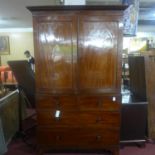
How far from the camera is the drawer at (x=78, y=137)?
287 cm

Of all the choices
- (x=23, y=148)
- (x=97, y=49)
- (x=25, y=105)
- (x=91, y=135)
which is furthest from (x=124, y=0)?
(x=23, y=148)

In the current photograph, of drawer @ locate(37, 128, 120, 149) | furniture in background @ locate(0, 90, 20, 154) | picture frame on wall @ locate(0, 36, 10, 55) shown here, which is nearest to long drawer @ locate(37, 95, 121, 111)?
drawer @ locate(37, 128, 120, 149)

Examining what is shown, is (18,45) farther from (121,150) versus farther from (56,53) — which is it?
(121,150)

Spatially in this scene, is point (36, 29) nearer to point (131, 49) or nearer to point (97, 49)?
point (97, 49)

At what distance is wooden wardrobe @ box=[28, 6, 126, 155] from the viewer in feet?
8.70

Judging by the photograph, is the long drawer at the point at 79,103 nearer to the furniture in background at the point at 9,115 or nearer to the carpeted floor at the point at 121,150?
the furniture in background at the point at 9,115

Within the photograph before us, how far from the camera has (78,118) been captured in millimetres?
2834

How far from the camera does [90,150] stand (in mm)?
3027

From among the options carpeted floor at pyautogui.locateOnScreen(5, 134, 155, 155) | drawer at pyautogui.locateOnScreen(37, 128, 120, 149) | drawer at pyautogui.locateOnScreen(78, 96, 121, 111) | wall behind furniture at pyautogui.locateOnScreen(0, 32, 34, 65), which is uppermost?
wall behind furniture at pyautogui.locateOnScreen(0, 32, 34, 65)

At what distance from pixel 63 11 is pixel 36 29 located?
15.2 inches

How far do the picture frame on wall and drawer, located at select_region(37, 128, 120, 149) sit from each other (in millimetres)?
8451

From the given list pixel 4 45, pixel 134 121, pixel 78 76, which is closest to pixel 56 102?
pixel 78 76

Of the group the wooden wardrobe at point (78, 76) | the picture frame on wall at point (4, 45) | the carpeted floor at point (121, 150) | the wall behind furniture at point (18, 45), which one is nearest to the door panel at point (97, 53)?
the wooden wardrobe at point (78, 76)

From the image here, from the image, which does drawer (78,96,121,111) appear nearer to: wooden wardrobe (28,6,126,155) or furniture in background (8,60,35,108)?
wooden wardrobe (28,6,126,155)
